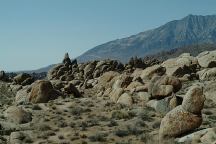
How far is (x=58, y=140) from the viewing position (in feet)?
115

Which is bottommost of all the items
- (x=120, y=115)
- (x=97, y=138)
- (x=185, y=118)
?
(x=97, y=138)

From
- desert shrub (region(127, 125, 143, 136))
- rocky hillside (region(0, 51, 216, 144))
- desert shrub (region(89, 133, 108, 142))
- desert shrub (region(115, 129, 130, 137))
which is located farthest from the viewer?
desert shrub (region(127, 125, 143, 136))

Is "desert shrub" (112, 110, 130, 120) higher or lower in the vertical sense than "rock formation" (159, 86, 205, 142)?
lower

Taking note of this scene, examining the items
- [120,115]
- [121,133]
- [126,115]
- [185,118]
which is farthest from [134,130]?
[120,115]

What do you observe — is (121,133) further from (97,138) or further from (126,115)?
(126,115)

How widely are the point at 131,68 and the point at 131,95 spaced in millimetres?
69114

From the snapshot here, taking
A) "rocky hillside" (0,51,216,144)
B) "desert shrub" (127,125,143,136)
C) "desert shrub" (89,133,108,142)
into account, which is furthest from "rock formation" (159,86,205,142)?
"desert shrub" (89,133,108,142)

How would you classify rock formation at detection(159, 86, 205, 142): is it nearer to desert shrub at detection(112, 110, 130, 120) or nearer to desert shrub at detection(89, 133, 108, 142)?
desert shrub at detection(89, 133, 108, 142)

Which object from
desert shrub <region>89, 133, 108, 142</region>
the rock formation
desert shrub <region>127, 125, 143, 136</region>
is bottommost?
desert shrub <region>127, 125, 143, 136</region>

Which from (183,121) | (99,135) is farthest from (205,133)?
(99,135)

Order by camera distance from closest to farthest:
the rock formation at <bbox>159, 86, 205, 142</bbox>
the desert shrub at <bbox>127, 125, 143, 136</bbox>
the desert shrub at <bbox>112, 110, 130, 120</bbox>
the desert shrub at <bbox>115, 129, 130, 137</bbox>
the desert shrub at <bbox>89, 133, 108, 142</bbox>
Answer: the rock formation at <bbox>159, 86, 205, 142</bbox>
the desert shrub at <bbox>89, 133, 108, 142</bbox>
the desert shrub at <bbox>115, 129, 130, 137</bbox>
the desert shrub at <bbox>127, 125, 143, 136</bbox>
the desert shrub at <bbox>112, 110, 130, 120</bbox>

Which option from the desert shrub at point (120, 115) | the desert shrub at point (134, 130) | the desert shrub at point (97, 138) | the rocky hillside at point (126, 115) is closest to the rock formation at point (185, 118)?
the rocky hillside at point (126, 115)

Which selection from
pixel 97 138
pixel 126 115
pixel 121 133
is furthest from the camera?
pixel 126 115

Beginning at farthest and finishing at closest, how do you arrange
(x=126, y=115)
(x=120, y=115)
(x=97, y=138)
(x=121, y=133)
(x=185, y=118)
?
(x=120, y=115) → (x=126, y=115) → (x=121, y=133) → (x=97, y=138) → (x=185, y=118)
